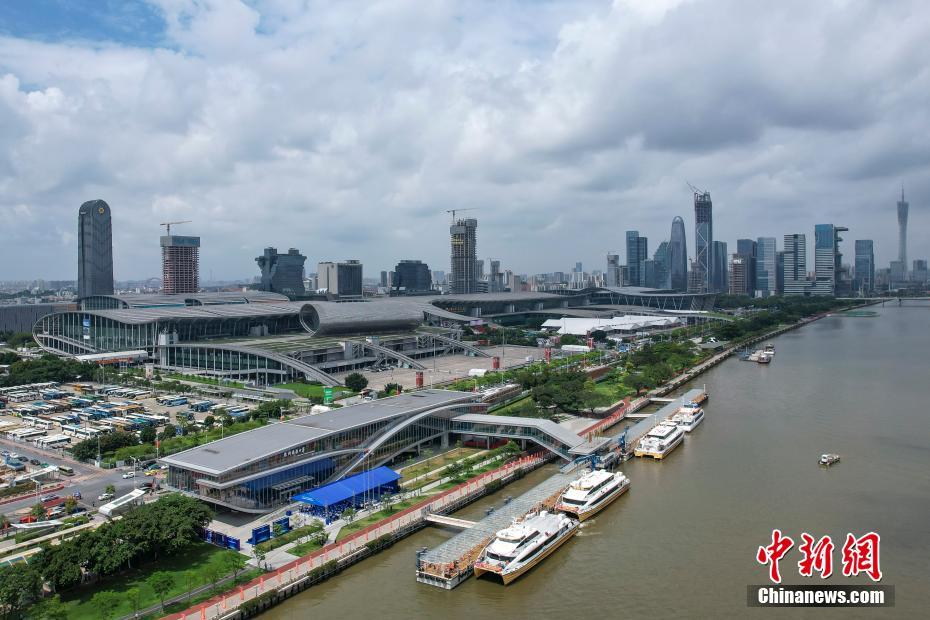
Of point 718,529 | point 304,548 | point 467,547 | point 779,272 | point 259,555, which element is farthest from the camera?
point 779,272

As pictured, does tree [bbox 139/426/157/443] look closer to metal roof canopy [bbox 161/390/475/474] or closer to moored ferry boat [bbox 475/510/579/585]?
metal roof canopy [bbox 161/390/475/474]

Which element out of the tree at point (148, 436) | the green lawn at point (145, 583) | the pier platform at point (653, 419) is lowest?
the green lawn at point (145, 583)

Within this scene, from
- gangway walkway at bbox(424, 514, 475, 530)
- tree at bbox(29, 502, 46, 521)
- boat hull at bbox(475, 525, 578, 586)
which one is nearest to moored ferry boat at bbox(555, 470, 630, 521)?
boat hull at bbox(475, 525, 578, 586)

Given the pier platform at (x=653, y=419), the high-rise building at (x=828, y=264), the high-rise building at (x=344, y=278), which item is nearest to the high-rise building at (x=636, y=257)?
the high-rise building at (x=828, y=264)

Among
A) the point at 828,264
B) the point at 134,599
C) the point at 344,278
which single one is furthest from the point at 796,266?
the point at 134,599

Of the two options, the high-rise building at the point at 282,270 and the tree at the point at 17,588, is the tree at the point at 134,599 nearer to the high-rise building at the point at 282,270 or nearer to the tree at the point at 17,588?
the tree at the point at 17,588

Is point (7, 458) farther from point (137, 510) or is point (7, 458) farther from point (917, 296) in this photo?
point (917, 296)

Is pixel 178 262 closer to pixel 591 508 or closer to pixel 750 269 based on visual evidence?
pixel 591 508
